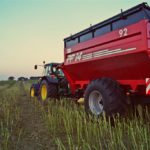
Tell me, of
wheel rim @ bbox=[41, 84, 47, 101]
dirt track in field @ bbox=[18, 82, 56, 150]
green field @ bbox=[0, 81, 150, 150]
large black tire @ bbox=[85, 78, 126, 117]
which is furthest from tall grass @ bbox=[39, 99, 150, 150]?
wheel rim @ bbox=[41, 84, 47, 101]

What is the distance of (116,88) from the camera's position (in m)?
5.28

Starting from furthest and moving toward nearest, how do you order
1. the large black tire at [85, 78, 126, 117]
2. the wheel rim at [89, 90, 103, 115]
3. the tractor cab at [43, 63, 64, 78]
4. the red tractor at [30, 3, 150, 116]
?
1. the tractor cab at [43, 63, 64, 78]
2. the wheel rim at [89, 90, 103, 115]
3. the large black tire at [85, 78, 126, 117]
4. the red tractor at [30, 3, 150, 116]

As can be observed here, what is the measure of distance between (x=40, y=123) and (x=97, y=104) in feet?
4.39

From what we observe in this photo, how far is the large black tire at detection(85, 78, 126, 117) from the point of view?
202 inches

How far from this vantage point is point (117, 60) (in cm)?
522

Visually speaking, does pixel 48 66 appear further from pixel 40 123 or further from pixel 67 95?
pixel 40 123

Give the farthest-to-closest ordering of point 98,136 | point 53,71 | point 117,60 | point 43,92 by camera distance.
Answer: point 53,71
point 43,92
point 117,60
point 98,136

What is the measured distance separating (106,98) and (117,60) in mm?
778

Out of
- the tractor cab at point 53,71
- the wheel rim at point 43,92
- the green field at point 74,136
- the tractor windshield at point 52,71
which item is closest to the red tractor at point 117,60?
the green field at point 74,136

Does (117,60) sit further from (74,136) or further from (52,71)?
(52,71)

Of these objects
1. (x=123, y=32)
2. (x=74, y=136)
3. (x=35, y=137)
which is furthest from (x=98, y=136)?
(x=123, y=32)

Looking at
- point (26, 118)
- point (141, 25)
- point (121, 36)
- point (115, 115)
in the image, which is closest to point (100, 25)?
point (121, 36)

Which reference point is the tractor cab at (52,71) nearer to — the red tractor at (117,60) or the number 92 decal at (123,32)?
the red tractor at (117,60)

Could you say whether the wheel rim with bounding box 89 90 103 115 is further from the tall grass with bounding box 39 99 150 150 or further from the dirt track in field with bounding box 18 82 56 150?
the dirt track in field with bounding box 18 82 56 150
